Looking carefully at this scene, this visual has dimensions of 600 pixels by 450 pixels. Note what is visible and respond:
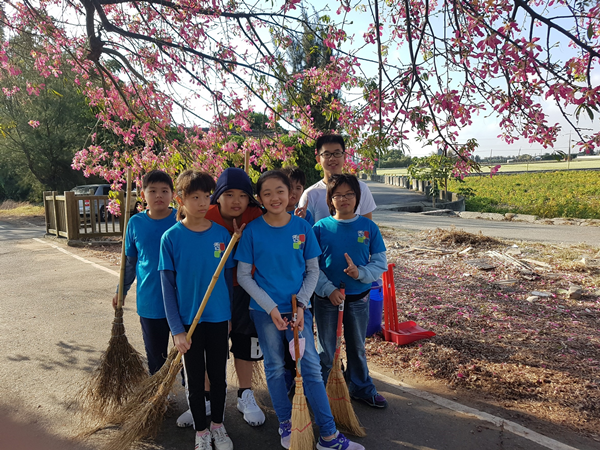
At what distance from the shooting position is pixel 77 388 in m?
3.68

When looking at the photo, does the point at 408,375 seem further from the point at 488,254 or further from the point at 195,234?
the point at 488,254

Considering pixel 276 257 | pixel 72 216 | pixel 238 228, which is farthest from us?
pixel 72 216

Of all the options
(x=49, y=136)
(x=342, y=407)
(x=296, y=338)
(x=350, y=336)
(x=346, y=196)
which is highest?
(x=49, y=136)

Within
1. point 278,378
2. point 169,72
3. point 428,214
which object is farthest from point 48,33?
point 428,214

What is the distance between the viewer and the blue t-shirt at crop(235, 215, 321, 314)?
2793 mm

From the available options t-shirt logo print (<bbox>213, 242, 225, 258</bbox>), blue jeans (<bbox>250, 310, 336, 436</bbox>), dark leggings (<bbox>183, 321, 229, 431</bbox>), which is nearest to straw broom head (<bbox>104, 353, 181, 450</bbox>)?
dark leggings (<bbox>183, 321, 229, 431</bbox>)

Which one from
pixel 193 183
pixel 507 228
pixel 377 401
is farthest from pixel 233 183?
pixel 507 228

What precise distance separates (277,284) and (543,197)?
70.7ft

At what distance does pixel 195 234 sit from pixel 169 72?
14.6 ft

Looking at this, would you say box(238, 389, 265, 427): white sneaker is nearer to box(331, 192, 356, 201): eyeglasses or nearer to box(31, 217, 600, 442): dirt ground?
box(31, 217, 600, 442): dirt ground

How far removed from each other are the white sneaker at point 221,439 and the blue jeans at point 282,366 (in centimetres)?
36

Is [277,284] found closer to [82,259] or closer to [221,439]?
[221,439]

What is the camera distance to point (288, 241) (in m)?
2.83

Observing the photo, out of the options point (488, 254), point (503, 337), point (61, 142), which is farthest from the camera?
point (61, 142)
